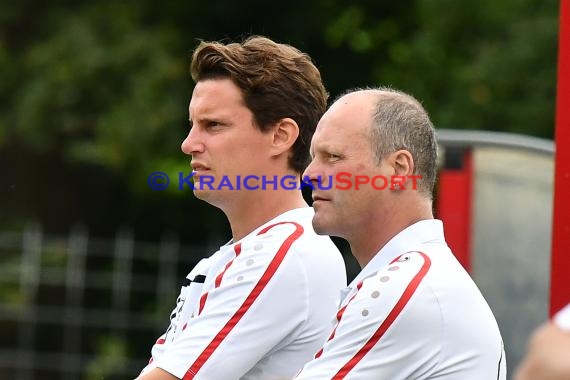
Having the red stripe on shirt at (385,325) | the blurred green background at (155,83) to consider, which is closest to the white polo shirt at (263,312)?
the red stripe on shirt at (385,325)

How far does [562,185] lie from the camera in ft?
9.28

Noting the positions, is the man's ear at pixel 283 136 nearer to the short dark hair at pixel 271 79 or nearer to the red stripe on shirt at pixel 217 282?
the short dark hair at pixel 271 79

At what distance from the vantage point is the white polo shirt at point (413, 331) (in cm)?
238

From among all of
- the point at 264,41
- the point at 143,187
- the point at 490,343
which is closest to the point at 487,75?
the point at 143,187

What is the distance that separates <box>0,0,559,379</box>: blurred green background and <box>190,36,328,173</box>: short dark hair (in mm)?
7845

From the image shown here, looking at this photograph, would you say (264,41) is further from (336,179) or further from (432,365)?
(432,365)

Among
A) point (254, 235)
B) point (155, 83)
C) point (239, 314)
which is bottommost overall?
point (155, 83)

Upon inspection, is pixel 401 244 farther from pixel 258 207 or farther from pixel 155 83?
pixel 155 83

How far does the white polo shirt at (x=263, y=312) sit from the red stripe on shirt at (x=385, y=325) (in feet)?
1.51

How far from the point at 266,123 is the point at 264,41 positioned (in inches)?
8.7

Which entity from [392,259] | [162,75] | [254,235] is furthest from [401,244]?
[162,75]

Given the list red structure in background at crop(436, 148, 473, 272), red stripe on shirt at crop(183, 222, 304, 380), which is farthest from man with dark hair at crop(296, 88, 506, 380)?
red structure in background at crop(436, 148, 473, 272)

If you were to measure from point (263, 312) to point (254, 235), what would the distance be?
0.23 meters

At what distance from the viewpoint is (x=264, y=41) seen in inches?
124
